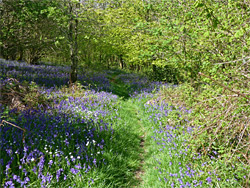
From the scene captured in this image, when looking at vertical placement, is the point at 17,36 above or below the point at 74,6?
below

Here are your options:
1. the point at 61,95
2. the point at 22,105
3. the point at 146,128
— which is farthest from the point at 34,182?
the point at 61,95

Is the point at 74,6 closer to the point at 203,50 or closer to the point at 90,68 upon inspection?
the point at 90,68

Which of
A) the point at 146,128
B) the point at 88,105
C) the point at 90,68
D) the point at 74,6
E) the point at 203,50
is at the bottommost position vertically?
the point at 146,128

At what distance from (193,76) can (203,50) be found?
1.55 metres

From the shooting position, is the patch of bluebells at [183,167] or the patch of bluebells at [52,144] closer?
the patch of bluebells at [52,144]

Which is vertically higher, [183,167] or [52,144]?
[52,144]

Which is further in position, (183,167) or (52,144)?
(52,144)

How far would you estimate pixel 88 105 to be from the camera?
7.67 metres

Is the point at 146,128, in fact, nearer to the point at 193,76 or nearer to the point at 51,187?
the point at 193,76

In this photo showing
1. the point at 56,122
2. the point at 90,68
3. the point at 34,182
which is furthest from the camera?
the point at 90,68

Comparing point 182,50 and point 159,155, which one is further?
point 182,50

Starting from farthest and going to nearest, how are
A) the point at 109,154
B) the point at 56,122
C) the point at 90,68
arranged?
the point at 90,68, the point at 56,122, the point at 109,154

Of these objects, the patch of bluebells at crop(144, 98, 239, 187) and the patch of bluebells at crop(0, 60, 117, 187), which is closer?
the patch of bluebells at crop(0, 60, 117, 187)

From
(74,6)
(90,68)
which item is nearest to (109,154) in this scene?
(74,6)
